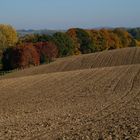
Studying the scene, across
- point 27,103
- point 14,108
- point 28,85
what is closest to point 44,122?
point 14,108

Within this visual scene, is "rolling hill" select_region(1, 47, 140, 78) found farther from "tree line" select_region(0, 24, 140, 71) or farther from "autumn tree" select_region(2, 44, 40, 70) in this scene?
"tree line" select_region(0, 24, 140, 71)

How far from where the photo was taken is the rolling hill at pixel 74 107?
16344 millimetres

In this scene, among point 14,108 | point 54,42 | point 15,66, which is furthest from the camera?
point 54,42

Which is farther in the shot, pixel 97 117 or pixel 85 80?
pixel 85 80

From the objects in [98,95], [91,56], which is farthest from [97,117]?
[91,56]

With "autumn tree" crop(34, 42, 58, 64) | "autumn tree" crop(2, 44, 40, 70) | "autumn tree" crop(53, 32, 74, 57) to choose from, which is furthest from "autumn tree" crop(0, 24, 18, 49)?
"autumn tree" crop(2, 44, 40, 70)

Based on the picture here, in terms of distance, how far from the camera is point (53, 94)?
3838cm

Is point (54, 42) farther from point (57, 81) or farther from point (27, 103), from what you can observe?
point (27, 103)

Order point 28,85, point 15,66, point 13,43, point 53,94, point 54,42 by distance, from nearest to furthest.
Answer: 1. point 53,94
2. point 28,85
3. point 15,66
4. point 54,42
5. point 13,43

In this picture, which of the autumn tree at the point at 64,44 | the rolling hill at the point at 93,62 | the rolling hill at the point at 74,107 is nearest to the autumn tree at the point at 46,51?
the autumn tree at the point at 64,44

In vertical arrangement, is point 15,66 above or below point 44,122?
Answer: below

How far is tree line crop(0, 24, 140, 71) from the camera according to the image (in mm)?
99375

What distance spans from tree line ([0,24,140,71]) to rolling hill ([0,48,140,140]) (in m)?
23.2

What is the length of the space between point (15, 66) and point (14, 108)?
69.2m
